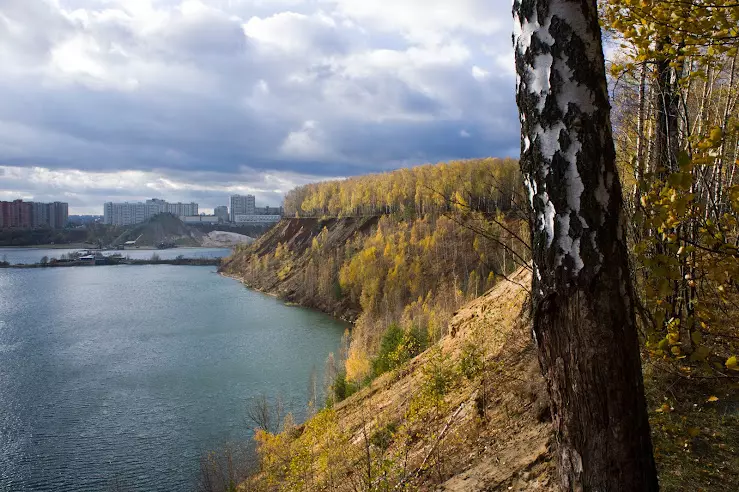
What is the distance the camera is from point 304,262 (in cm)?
7494

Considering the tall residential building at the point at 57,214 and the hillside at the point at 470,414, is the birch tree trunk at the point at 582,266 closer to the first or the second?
the hillside at the point at 470,414

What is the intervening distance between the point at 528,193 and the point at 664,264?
26.0 inches

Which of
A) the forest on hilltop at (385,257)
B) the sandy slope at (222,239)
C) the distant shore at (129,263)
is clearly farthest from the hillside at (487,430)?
the sandy slope at (222,239)

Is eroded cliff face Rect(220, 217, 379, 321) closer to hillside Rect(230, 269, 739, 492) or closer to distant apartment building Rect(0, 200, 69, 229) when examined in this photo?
hillside Rect(230, 269, 739, 492)

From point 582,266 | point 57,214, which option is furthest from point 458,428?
point 57,214

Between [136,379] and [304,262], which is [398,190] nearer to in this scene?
[304,262]

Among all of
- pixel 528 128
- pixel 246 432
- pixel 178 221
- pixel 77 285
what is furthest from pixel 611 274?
pixel 178 221

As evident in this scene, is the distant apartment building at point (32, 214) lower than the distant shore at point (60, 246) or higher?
higher

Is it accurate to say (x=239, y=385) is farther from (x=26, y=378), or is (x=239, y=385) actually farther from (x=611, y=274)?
(x=611, y=274)

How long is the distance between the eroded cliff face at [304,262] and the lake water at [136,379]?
342cm

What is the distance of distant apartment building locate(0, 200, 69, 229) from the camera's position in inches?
6526

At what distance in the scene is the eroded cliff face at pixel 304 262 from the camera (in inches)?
2271

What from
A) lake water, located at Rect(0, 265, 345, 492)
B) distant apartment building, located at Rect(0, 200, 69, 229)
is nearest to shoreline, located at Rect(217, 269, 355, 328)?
lake water, located at Rect(0, 265, 345, 492)

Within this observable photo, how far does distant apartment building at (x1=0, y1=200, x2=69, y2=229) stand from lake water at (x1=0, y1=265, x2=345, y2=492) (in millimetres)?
130830
